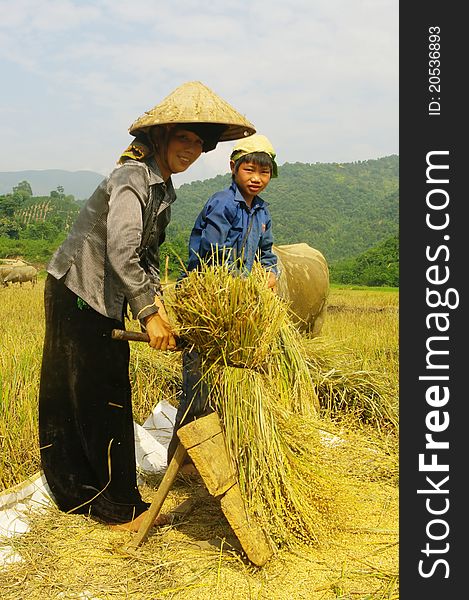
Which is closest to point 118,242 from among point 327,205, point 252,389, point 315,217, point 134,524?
point 252,389

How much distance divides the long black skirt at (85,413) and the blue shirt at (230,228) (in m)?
0.62

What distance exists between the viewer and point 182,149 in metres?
2.84

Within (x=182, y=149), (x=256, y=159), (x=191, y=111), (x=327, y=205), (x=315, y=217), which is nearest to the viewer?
(x=191, y=111)

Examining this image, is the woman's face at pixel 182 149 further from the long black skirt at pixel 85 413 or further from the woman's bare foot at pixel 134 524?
the woman's bare foot at pixel 134 524

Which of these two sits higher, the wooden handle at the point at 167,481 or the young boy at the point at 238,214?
the young boy at the point at 238,214

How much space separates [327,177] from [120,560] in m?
82.3

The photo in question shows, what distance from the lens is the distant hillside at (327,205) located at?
52.1m

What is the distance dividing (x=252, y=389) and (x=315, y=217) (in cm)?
5758

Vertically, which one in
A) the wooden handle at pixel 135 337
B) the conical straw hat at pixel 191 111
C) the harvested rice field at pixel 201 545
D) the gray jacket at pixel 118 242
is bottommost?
the harvested rice field at pixel 201 545

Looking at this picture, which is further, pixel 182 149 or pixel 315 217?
pixel 315 217

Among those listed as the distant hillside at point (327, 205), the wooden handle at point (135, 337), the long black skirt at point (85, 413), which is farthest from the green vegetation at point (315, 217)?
the wooden handle at point (135, 337)

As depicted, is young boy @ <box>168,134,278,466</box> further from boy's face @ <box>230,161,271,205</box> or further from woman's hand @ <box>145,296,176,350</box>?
woman's hand @ <box>145,296,176,350</box>

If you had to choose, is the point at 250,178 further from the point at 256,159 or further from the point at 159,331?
the point at 159,331

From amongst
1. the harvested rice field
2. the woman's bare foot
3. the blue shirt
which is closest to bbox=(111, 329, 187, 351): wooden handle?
the harvested rice field
